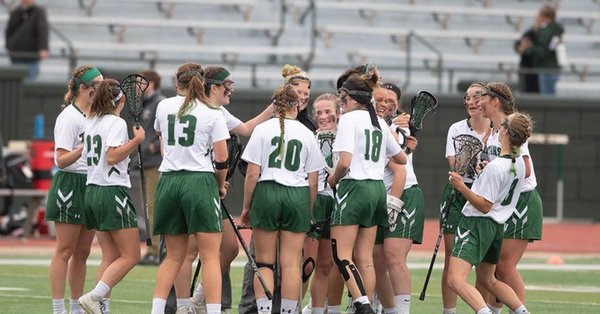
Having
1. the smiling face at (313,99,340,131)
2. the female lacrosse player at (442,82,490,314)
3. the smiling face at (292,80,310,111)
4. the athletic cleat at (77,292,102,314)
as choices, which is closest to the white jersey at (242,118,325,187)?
the smiling face at (292,80,310,111)

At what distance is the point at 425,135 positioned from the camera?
24.2m

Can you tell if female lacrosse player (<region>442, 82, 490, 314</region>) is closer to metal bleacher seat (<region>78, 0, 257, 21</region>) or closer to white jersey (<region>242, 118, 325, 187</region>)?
white jersey (<region>242, 118, 325, 187</region>)

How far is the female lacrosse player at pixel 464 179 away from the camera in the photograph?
1191 centimetres

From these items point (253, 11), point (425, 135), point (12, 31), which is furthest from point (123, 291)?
point (253, 11)

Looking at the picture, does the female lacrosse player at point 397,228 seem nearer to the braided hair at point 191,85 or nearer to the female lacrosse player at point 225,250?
the female lacrosse player at point 225,250

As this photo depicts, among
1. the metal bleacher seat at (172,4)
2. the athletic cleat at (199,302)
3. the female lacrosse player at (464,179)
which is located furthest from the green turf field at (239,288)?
the metal bleacher seat at (172,4)

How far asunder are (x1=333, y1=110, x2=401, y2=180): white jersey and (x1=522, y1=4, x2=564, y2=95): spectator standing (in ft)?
44.9

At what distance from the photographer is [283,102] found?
11.2 m

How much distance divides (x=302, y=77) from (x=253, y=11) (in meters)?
15.4

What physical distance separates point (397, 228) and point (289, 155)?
1.28m

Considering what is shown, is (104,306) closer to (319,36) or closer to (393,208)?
(393,208)

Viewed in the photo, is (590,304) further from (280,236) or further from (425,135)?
(425,135)

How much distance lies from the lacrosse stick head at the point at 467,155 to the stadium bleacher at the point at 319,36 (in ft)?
36.2

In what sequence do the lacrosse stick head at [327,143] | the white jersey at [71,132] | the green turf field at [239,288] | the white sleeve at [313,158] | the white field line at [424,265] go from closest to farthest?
1. the white sleeve at [313,158]
2. the white jersey at [71,132]
3. the lacrosse stick head at [327,143]
4. the green turf field at [239,288]
5. the white field line at [424,265]
